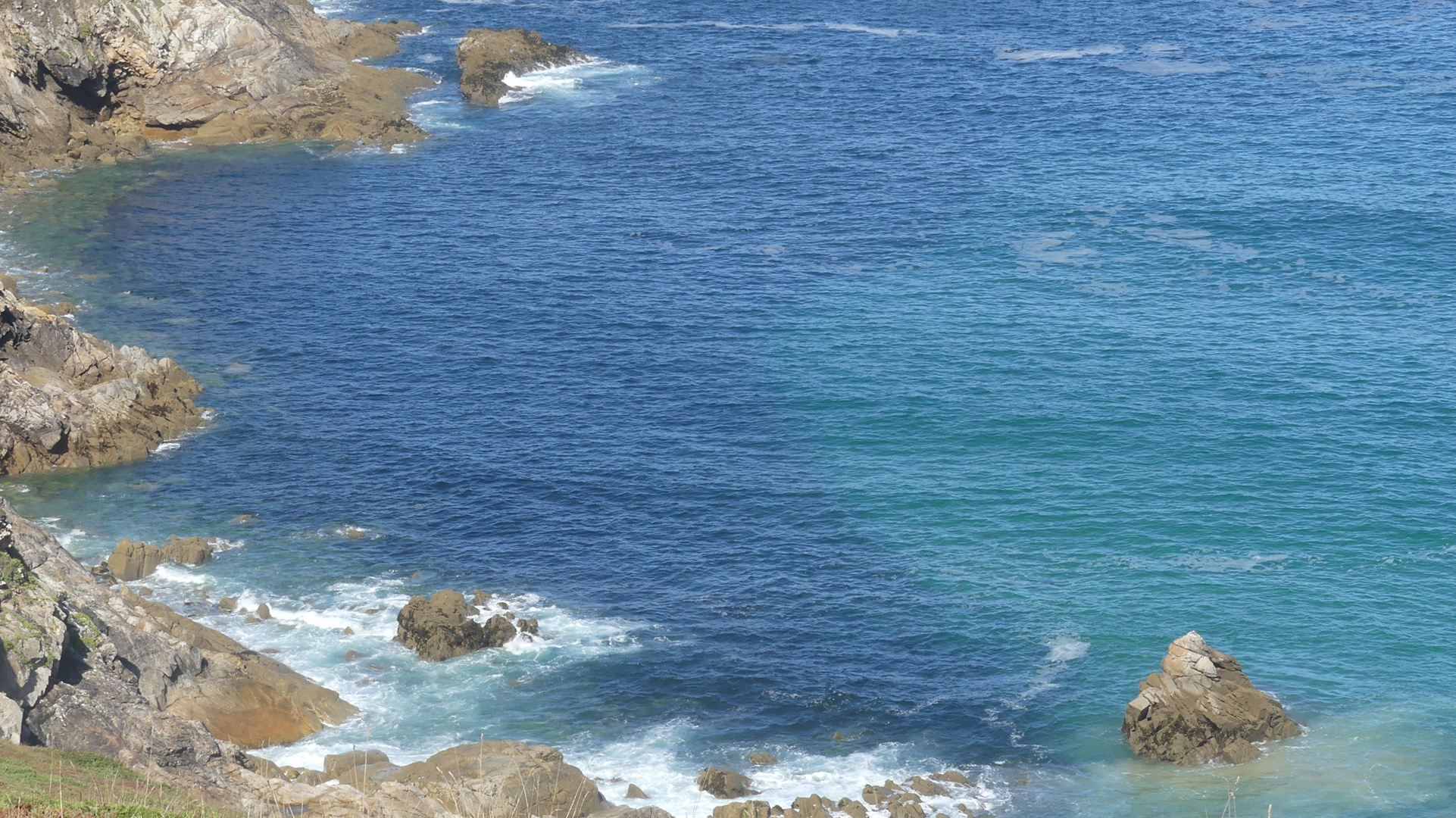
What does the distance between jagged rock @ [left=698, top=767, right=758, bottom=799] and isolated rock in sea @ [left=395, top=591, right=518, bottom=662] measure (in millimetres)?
15536

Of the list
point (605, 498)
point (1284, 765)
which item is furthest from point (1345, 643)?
point (605, 498)

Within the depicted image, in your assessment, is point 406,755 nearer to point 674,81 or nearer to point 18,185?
point 18,185

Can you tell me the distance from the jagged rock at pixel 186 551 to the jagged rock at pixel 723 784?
3334 centimetres

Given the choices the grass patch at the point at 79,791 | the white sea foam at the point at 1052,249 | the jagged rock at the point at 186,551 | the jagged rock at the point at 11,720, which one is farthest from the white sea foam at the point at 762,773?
the white sea foam at the point at 1052,249

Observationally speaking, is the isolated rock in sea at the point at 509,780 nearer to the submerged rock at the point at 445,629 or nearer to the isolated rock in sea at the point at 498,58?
the submerged rock at the point at 445,629

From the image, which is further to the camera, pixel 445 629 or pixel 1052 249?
pixel 1052 249

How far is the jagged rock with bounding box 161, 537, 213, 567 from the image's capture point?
78.6 m

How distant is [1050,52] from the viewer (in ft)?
578

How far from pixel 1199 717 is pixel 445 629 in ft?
120

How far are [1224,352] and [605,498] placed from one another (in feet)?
152

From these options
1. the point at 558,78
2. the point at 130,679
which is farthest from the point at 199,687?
the point at 558,78

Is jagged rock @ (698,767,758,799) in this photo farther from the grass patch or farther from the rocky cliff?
the rocky cliff

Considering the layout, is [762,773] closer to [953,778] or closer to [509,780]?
[953,778]

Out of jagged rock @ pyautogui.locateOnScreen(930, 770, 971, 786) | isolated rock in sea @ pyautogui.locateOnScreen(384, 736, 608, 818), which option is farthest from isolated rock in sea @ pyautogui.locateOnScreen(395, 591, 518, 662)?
jagged rock @ pyautogui.locateOnScreen(930, 770, 971, 786)
